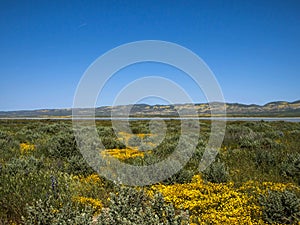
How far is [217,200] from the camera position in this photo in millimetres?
6508

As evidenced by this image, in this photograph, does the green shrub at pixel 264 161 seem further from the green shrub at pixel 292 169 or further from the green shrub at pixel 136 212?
the green shrub at pixel 136 212

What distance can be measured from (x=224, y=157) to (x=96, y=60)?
7.12 m

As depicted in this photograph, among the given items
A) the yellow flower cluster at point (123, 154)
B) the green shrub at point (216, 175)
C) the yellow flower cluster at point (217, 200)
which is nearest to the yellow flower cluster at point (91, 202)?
the yellow flower cluster at point (217, 200)

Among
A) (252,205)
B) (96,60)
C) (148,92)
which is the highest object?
(96,60)

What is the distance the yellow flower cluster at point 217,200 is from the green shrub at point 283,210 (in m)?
0.21

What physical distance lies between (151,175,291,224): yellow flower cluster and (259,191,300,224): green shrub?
21 cm

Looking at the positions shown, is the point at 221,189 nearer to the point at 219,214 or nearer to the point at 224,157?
the point at 219,214

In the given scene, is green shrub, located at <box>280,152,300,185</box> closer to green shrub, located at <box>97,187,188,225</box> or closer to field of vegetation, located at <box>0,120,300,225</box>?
field of vegetation, located at <box>0,120,300,225</box>

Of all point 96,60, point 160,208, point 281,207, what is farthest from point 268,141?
point 160,208

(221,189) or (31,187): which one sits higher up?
(31,187)

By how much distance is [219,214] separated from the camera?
18.7 feet

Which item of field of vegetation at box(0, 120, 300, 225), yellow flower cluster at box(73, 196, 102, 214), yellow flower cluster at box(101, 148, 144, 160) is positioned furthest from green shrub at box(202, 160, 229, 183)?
yellow flower cluster at box(101, 148, 144, 160)

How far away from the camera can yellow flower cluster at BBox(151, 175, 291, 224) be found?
5.54 metres

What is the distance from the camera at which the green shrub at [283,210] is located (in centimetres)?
531
